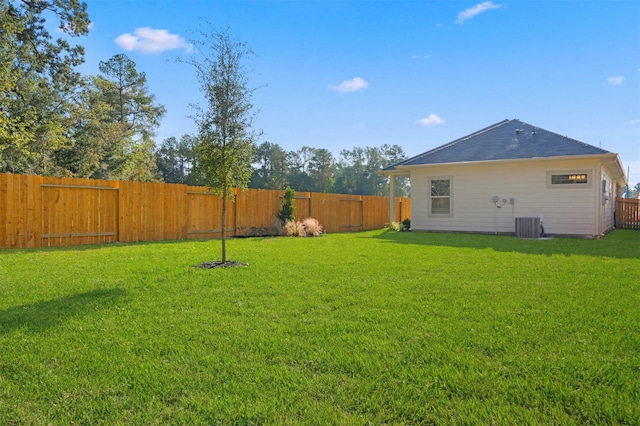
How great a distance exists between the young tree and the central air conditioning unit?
9454mm

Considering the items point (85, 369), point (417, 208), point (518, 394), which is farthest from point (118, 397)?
point (417, 208)

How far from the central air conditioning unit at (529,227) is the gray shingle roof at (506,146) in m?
2.08

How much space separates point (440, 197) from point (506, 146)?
2885mm

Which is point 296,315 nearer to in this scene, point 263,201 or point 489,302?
point 489,302

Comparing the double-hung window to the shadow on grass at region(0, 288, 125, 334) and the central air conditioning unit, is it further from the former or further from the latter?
the shadow on grass at region(0, 288, 125, 334)

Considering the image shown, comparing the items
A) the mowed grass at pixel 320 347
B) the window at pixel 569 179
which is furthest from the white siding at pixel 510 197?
the mowed grass at pixel 320 347

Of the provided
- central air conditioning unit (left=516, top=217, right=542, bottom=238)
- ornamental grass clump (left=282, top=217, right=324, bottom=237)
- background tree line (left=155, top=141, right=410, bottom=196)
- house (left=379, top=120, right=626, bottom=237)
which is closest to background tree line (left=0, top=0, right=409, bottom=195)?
ornamental grass clump (left=282, top=217, right=324, bottom=237)

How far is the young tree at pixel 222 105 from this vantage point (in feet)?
23.1

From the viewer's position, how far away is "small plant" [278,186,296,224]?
14688mm

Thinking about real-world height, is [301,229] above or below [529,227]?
below

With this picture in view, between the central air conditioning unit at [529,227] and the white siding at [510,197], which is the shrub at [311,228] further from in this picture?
the central air conditioning unit at [529,227]

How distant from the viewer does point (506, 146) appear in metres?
14.0

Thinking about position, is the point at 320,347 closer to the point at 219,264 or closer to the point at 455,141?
the point at 219,264

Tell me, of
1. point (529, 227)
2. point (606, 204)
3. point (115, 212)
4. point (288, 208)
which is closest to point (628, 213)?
point (606, 204)
